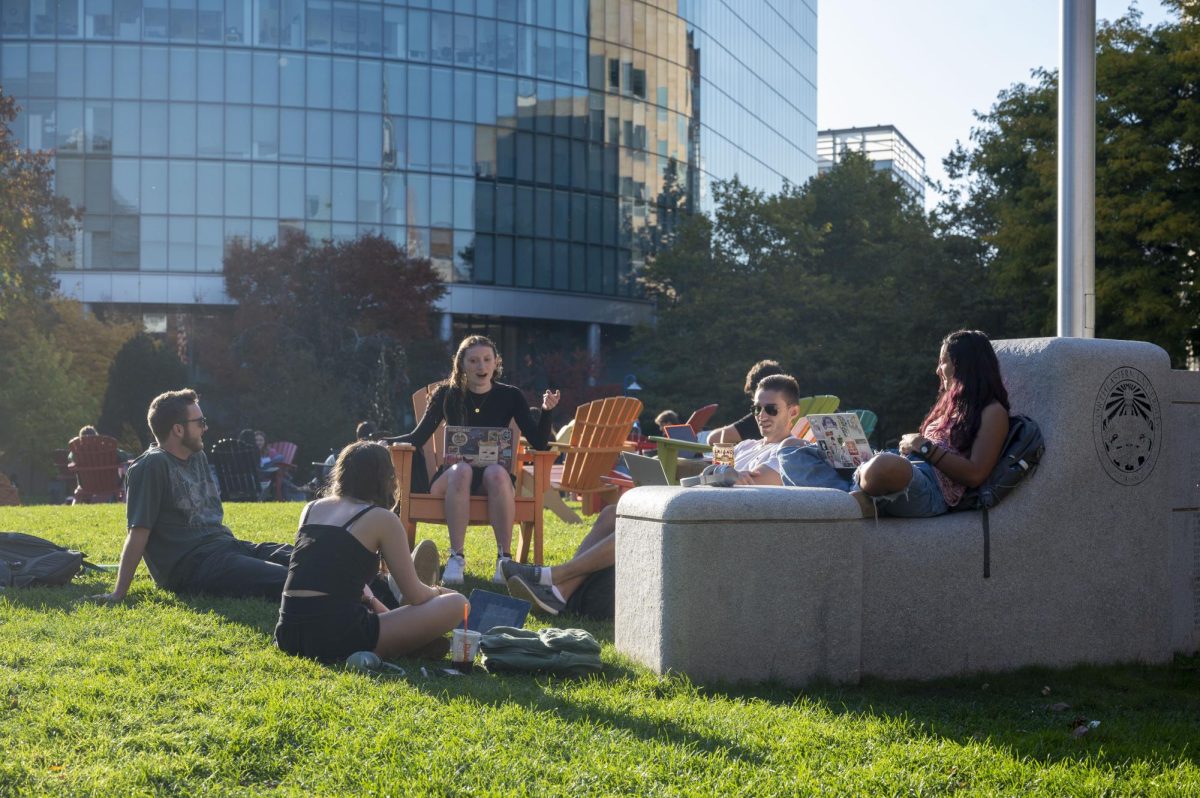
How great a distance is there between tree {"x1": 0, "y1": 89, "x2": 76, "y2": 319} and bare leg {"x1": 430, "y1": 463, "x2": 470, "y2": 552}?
69.7 feet

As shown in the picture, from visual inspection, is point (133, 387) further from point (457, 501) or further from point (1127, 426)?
point (1127, 426)

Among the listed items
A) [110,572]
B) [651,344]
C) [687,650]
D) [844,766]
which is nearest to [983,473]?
[687,650]

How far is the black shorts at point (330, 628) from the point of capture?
229 inches

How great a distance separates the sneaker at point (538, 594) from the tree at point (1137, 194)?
24.0 m

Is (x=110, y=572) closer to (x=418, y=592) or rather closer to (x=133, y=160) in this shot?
(x=418, y=592)

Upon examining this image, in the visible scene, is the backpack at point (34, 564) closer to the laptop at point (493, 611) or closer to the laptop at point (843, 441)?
the laptop at point (493, 611)

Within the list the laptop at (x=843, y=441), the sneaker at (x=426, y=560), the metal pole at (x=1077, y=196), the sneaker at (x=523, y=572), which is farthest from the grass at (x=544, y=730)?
the metal pole at (x=1077, y=196)

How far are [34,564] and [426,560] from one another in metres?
2.65

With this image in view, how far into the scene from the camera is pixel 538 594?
23.9ft

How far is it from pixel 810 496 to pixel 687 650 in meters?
0.81

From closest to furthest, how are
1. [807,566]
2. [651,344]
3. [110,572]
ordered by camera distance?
[807,566]
[110,572]
[651,344]

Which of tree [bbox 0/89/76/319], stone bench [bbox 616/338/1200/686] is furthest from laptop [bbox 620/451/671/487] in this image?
tree [bbox 0/89/76/319]

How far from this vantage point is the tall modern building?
164 feet

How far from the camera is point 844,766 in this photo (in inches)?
168
